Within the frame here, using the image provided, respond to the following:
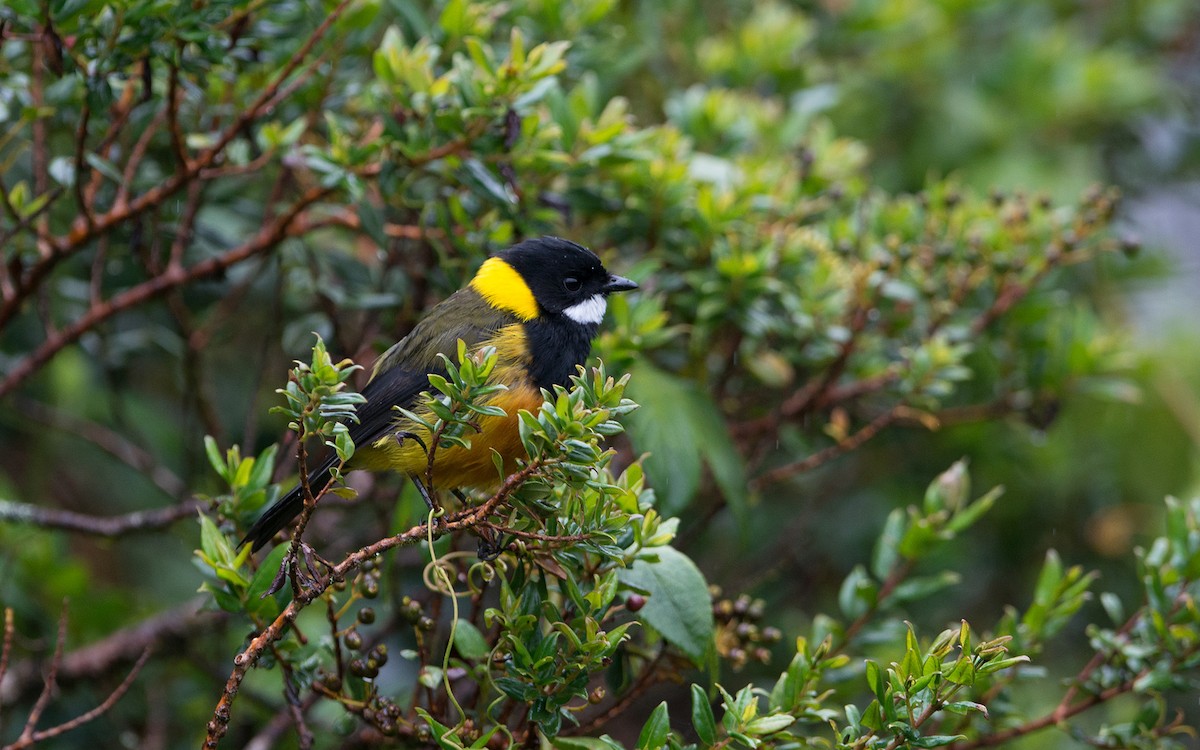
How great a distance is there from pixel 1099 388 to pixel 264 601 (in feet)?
8.94

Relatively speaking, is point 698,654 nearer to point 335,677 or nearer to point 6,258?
point 335,677

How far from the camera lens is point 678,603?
94.5 inches

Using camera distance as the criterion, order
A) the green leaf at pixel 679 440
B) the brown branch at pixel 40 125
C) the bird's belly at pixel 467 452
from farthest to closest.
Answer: the brown branch at pixel 40 125
the green leaf at pixel 679 440
the bird's belly at pixel 467 452

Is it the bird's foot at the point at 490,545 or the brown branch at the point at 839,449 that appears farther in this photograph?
the brown branch at the point at 839,449

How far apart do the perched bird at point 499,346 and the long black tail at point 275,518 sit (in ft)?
0.41

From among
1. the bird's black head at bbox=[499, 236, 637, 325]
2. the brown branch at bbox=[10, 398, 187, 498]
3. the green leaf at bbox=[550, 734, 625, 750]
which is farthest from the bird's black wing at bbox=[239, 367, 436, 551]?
the brown branch at bbox=[10, 398, 187, 498]

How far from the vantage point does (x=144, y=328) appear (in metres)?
4.08

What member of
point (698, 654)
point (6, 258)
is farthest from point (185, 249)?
point (698, 654)

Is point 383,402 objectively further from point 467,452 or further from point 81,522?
point 81,522

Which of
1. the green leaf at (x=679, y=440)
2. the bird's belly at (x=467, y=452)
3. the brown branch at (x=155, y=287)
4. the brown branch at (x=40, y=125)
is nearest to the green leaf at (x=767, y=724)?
the green leaf at (x=679, y=440)

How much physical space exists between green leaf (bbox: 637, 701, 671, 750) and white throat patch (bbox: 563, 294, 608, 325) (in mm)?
1308

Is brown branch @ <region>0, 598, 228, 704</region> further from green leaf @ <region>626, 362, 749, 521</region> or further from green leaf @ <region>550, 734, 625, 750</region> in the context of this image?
green leaf @ <region>550, 734, 625, 750</region>

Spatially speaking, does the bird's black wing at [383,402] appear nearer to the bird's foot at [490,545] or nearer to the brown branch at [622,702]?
the bird's foot at [490,545]

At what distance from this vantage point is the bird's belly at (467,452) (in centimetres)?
278
